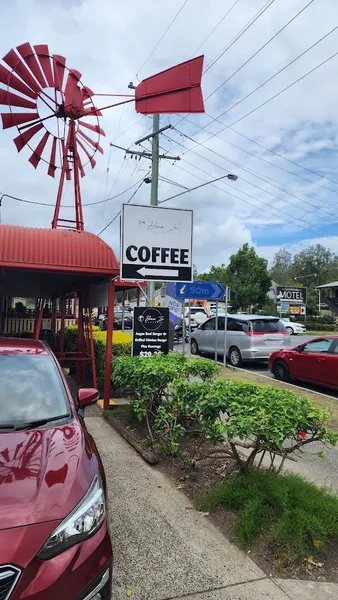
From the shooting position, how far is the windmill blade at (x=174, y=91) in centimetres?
956

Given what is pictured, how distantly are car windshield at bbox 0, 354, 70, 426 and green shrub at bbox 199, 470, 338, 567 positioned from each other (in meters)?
1.63

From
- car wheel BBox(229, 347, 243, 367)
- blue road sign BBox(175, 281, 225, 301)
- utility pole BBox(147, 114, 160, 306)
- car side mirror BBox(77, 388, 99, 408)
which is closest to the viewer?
car side mirror BBox(77, 388, 99, 408)

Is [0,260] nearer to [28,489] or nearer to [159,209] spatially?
[159,209]

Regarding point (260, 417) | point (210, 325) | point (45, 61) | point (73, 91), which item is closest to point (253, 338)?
point (210, 325)

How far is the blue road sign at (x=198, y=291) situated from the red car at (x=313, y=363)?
3.05 m

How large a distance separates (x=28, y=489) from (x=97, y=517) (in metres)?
0.40

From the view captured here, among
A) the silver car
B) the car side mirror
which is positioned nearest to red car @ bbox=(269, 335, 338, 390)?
the silver car

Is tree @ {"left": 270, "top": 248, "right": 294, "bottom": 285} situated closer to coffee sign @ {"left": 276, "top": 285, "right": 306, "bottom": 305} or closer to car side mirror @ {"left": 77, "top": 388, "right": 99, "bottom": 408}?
coffee sign @ {"left": 276, "top": 285, "right": 306, "bottom": 305}

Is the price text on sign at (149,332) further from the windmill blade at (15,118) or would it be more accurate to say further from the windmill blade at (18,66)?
the windmill blade at (18,66)

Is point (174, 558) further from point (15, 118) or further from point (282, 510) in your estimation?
point (15, 118)

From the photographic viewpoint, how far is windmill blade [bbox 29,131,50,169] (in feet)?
45.3

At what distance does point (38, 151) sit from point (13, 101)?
1.71 metres

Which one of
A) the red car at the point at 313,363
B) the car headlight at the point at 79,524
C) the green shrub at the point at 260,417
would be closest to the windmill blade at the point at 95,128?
the red car at the point at 313,363

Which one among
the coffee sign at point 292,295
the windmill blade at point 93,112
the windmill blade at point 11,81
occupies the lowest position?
the coffee sign at point 292,295
